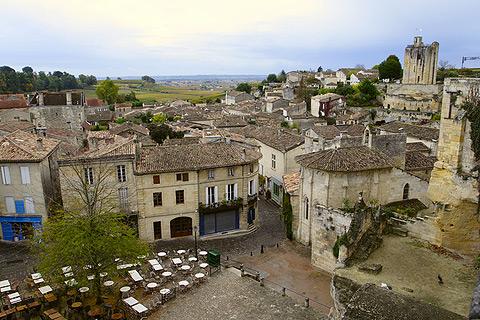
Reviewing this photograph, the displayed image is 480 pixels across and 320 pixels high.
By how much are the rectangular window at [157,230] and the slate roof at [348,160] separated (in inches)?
489

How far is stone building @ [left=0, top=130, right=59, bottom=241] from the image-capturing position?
30.8 meters

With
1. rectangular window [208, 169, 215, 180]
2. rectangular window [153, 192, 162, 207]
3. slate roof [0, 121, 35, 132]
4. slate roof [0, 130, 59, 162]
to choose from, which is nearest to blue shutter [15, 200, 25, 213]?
slate roof [0, 130, 59, 162]

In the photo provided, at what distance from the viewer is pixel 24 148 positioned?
31609 millimetres

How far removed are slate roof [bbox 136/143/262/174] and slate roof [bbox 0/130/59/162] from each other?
25.1ft

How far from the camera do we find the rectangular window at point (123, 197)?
3138cm

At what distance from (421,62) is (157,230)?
74.8 meters

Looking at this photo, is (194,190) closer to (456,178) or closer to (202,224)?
(202,224)

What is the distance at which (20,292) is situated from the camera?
2425cm

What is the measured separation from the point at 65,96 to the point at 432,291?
59.8 metres

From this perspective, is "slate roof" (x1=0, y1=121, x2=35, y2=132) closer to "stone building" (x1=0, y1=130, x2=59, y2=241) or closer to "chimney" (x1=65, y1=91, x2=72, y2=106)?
"chimney" (x1=65, y1=91, x2=72, y2=106)

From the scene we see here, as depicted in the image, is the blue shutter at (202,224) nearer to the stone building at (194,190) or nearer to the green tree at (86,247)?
the stone building at (194,190)

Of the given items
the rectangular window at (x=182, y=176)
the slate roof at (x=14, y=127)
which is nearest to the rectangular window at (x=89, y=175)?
the rectangular window at (x=182, y=176)

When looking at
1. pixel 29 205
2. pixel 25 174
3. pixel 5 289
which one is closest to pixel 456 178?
pixel 5 289

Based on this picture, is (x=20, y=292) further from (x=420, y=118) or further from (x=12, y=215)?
(x=420, y=118)
